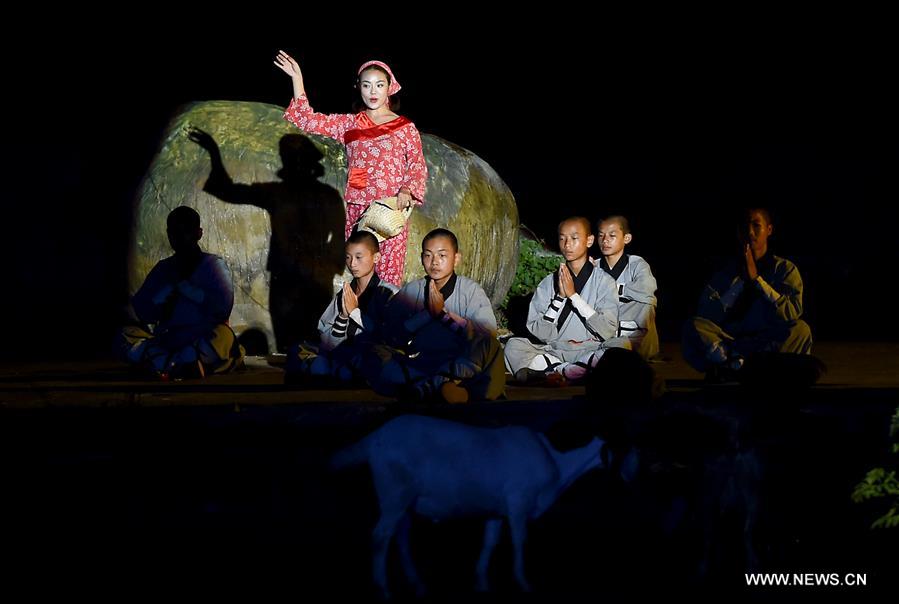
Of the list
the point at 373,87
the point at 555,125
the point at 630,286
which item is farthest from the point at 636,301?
the point at 555,125

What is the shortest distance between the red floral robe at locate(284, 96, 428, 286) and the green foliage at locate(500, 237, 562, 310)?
Result: 267cm

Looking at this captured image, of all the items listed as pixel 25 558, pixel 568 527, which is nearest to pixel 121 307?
pixel 25 558

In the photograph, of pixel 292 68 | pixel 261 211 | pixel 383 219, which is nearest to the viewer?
pixel 383 219

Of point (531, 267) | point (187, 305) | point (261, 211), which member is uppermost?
point (261, 211)

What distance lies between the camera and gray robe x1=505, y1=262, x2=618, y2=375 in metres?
6.52

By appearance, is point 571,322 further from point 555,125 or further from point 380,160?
point 555,125

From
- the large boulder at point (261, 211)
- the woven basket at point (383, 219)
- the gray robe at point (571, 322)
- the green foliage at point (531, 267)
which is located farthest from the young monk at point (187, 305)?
the green foliage at point (531, 267)

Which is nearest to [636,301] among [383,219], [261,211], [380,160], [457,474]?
[383,219]

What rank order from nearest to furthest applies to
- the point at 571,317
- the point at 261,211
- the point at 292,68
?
the point at 571,317, the point at 292,68, the point at 261,211

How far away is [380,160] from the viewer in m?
6.96

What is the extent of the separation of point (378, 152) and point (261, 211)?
1.18m

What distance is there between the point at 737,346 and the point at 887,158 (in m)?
5.55

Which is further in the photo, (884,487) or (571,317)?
(571,317)

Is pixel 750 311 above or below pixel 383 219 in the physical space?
below
